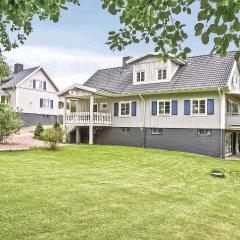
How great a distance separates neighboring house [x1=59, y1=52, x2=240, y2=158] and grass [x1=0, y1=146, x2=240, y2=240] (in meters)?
9.48

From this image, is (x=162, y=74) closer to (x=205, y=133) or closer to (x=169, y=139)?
(x=169, y=139)

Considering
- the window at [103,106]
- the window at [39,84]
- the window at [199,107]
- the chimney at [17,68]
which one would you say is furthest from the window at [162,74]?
the chimney at [17,68]

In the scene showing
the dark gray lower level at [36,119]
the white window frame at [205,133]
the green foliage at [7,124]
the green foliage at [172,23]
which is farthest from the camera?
the dark gray lower level at [36,119]

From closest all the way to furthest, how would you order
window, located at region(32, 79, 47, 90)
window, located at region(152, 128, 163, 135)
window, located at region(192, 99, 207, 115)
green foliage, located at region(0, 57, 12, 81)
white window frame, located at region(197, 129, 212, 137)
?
green foliage, located at region(0, 57, 12, 81)
white window frame, located at region(197, 129, 212, 137)
window, located at region(192, 99, 207, 115)
window, located at region(152, 128, 163, 135)
window, located at region(32, 79, 47, 90)

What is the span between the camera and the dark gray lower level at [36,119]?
4738 centimetres

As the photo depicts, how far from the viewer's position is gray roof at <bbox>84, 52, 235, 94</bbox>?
27516mm

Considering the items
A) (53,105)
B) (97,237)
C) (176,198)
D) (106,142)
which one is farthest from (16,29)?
(53,105)

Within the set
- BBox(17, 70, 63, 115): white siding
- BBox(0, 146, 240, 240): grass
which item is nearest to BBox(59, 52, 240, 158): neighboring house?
BBox(0, 146, 240, 240): grass

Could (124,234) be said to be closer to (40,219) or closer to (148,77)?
(40,219)

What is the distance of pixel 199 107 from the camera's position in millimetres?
27750

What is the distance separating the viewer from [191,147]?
2806cm

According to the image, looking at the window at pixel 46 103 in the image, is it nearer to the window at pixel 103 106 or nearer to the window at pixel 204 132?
the window at pixel 103 106

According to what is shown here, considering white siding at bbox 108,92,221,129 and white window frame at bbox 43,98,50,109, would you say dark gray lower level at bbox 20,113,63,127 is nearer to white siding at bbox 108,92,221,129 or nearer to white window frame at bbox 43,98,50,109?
white window frame at bbox 43,98,50,109

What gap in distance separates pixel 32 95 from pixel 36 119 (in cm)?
338
